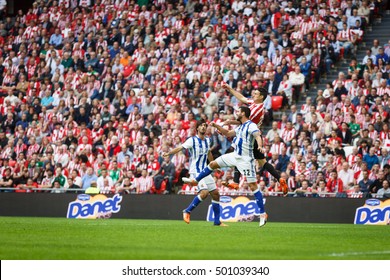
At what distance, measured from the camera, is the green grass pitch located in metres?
12.8

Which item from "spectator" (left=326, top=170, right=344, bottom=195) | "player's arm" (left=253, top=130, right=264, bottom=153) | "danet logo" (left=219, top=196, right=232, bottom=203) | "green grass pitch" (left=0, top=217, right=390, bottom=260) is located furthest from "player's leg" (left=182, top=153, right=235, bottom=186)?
"spectator" (left=326, top=170, right=344, bottom=195)

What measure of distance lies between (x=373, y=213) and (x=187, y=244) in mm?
11394

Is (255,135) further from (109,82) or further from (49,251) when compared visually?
(109,82)

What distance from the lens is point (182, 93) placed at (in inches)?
1253

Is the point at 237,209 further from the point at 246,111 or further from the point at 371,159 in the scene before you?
the point at 246,111

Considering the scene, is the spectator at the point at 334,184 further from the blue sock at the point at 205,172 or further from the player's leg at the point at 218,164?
the blue sock at the point at 205,172

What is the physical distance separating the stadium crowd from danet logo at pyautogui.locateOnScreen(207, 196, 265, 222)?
0.67 metres

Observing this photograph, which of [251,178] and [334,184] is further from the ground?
[251,178]

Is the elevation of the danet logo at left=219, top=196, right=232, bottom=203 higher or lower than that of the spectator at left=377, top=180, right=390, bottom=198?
lower

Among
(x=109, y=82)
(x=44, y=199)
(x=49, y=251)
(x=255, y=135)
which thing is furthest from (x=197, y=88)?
(x=49, y=251)

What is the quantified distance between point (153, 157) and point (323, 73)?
22.3 feet

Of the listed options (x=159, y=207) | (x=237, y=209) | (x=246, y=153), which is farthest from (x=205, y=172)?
(x=159, y=207)

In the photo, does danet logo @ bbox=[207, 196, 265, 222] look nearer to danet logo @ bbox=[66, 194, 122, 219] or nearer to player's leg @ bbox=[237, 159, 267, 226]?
danet logo @ bbox=[66, 194, 122, 219]
